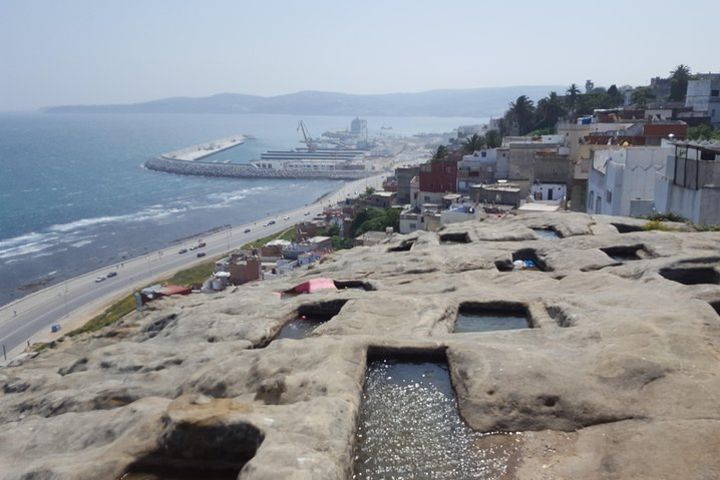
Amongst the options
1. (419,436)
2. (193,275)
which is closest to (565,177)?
(193,275)

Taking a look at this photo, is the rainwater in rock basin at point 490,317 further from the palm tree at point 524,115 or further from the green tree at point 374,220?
the palm tree at point 524,115

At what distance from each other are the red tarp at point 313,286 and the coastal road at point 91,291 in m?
38.0

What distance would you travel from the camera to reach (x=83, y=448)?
439 inches

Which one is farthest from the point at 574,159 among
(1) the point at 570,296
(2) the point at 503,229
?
(1) the point at 570,296

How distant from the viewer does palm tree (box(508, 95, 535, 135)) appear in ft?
323

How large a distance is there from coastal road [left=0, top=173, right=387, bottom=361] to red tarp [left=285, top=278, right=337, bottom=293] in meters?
38.0

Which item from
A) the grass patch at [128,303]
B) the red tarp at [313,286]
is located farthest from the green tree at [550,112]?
the red tarp at [313,286]

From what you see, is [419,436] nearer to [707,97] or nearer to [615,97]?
[707,97]

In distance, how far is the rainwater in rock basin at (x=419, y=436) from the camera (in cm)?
965

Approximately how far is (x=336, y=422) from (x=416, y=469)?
4.49 feet

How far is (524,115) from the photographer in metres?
99.4

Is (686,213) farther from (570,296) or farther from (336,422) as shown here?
(336,422)

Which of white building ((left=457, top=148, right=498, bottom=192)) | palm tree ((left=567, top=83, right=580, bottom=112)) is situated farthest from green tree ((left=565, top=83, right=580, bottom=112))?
white building ((left=457, top=148, right=498, bottom=192))

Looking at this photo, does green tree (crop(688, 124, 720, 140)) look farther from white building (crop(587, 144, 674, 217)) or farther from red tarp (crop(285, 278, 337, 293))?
red tarp (crop(285, 278, 337, 293))
